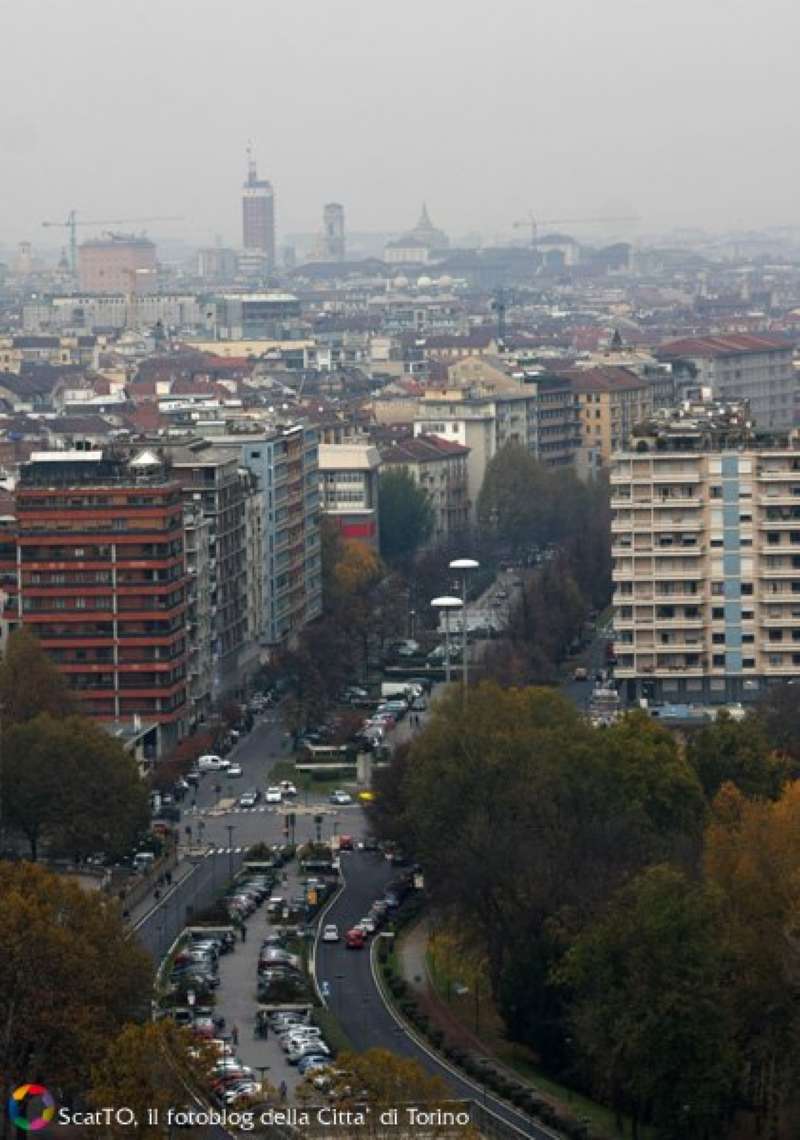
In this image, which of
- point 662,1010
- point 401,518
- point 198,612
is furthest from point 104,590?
point 401,518

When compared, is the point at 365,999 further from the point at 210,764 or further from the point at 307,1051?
the point at 210,764

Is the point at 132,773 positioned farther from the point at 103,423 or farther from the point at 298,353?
the point at 298,353

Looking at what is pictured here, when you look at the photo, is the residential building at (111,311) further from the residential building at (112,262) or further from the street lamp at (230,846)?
the street lamp at (230,846)

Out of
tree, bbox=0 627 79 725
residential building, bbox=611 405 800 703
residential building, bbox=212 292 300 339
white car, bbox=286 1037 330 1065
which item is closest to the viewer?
white car, bbox=286 1037 330 1065

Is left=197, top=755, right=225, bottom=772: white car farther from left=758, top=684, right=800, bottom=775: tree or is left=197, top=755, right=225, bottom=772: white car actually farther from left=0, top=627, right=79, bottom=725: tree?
left=758, top=684, right=800, bottom=775: tree

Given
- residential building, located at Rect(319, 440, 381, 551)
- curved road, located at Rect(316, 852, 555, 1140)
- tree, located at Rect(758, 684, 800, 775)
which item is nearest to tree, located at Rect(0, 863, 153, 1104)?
curved road, located at Rect(316, 852, 555, 1140)

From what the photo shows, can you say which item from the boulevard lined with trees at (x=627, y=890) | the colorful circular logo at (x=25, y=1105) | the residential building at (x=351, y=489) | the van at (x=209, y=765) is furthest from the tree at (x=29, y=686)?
the residential building at (x=351, y=489)
